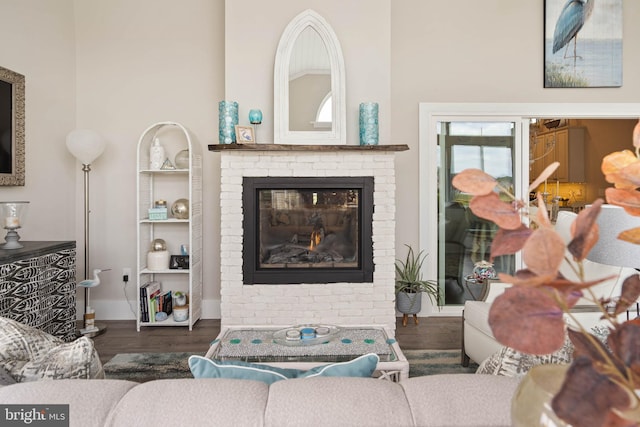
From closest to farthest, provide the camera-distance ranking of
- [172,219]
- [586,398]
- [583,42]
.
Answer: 1. [586,398]
2. [172,219]
3. [583,42]

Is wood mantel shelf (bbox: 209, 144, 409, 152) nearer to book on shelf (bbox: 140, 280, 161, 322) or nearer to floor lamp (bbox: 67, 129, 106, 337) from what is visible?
floor lamp (bbox: 67, 129, 106, 337)

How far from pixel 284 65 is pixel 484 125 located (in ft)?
6.49

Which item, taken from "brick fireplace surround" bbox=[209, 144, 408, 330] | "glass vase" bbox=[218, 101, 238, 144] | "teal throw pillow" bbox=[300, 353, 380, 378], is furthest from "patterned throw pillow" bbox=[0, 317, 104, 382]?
"glass vase" bbox=[218, 101, 238, 144]

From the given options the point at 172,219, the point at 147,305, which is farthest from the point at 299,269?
the point at 147,305

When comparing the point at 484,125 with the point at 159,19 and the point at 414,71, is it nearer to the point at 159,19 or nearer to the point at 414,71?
the point at 414,71

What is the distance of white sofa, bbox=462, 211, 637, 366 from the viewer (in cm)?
267

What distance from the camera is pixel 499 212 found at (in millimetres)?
445

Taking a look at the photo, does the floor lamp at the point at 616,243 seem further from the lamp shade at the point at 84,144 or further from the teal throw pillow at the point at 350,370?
the lamp shade at the point at 84,144

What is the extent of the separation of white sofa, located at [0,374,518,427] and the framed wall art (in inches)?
167

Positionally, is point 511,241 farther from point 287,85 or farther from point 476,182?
point 287,85

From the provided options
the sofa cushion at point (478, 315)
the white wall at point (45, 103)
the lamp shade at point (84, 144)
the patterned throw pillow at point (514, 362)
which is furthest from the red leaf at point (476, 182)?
the lamp shade at point (84, 144)

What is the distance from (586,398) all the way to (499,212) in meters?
0.17

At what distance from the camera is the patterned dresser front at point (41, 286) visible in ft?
9.48

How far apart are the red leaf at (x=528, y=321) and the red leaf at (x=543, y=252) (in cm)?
2
